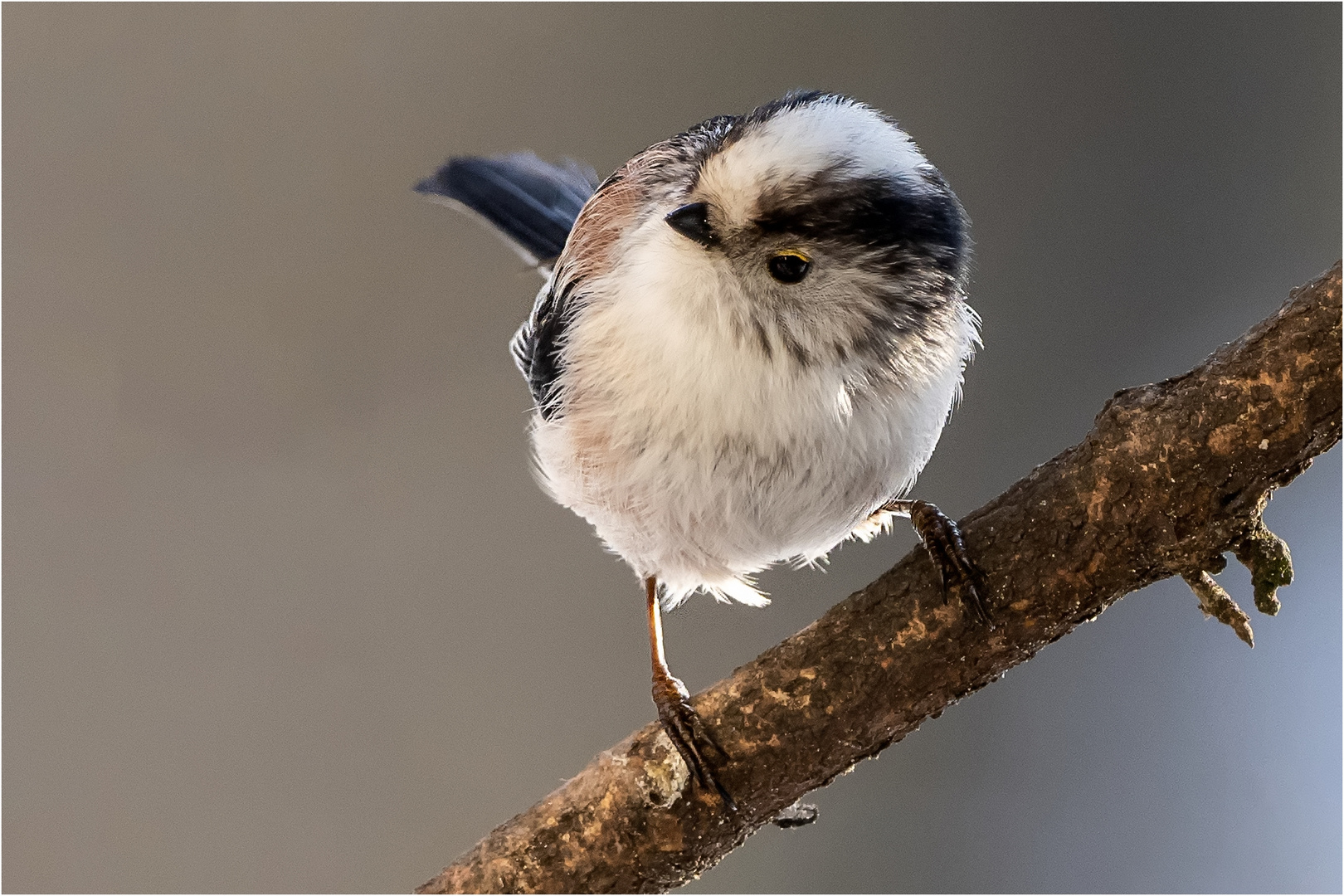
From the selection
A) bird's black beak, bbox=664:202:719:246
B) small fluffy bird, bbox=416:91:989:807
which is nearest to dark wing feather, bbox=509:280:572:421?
small fluffy bird, bbox=416:91:989:807

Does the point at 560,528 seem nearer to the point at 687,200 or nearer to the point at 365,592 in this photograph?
the point at 365,592

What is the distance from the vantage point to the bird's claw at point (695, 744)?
39.5 inches

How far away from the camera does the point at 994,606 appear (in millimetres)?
913

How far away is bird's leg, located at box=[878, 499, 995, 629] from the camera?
914 millimetres

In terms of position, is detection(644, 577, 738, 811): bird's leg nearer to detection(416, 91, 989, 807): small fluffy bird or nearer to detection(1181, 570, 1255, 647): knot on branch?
detection(416, 91, 989, 807): small fluffy bird

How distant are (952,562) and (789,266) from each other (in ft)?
1.01

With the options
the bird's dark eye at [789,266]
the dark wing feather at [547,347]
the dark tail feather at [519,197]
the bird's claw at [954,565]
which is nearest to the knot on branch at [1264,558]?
the bird's claw at [954,565]

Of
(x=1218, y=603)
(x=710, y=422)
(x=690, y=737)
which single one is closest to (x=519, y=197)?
(x=710, y=422)

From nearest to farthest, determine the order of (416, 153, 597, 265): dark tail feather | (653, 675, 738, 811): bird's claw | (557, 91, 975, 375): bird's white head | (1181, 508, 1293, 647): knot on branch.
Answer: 1. (557, 91, 975, 375): bird's white head
2. (1181, 508, 1293, 647): knot on branch
3. (653, 675, 738, 811): bird's claw
4. (416, 153, 597, 265): dark tail feather

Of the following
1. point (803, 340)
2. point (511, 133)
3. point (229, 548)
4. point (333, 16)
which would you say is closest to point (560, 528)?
point (229, 548)

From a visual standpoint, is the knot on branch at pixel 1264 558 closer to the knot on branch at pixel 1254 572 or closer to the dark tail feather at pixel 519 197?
the knot on branch at pixel 1254 572

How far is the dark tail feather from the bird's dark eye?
1.66ft

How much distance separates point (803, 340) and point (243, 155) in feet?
4.78

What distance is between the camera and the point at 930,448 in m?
0.99
